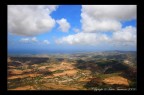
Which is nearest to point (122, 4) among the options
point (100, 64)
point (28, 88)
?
point (100, 64)

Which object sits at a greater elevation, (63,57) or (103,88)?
(63,57)

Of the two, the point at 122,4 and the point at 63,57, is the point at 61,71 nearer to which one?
the point at 63,57

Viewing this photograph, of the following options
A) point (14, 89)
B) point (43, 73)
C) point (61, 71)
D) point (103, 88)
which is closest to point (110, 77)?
point (103, 88)

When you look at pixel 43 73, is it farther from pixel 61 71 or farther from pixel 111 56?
pixel 111 56
